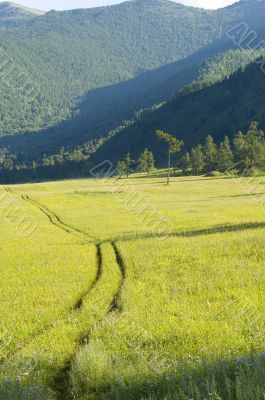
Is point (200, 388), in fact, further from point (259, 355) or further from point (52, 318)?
point (52, 318)

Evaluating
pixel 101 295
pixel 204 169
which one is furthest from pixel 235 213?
pixel 204 169

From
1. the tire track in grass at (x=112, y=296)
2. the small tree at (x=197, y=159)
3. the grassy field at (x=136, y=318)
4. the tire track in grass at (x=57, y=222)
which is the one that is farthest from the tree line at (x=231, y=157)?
the grassy field at (x=136, y=318)

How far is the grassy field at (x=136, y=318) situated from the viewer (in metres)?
10.5

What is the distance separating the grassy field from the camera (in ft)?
34.3

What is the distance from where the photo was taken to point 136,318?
1516cm

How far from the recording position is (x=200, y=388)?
9789 mm

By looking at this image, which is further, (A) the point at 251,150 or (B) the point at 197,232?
(A) the point at 251,150

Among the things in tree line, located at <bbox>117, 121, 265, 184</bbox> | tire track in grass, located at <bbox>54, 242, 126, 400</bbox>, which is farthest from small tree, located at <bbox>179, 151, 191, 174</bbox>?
tire track in grass, located at <bbox>54, 242, 126, 400</bbox>

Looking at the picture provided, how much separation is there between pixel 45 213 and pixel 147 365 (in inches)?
2313

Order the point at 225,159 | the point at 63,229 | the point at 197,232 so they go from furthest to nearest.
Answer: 1. the point at 225,159
2. the point at 63,229
3. the point at 197,232

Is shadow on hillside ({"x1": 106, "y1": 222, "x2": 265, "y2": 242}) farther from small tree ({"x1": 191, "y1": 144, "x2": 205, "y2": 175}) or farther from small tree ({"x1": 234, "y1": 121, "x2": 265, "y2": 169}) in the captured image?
small tree ({"x1": 191, "y1": 144, "x2": 205, "y2": 175})

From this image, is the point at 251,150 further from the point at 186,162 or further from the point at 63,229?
the point at 63,229

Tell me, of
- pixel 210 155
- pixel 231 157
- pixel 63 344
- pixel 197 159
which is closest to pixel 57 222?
pixel 63 344

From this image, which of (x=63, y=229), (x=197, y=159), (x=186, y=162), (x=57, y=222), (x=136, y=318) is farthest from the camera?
(x=186, y=162)
